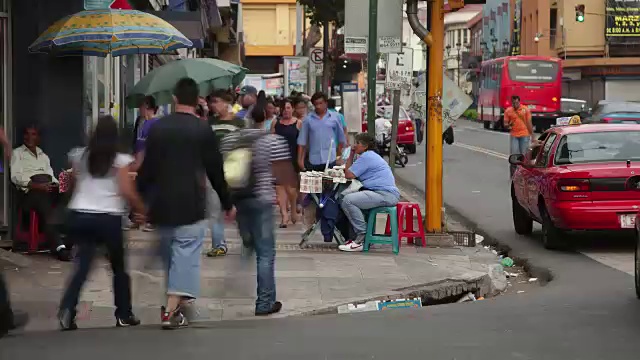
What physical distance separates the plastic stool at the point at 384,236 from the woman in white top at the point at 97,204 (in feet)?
17.2

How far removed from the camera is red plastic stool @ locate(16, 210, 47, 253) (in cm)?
1321

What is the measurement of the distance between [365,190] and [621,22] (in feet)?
213

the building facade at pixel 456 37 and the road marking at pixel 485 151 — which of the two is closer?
the road marking at pixel 485 151

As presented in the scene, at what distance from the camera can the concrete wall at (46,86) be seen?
13914 mm

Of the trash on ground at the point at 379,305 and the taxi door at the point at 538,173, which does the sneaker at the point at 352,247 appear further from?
the trash on ground at the point at 379,305

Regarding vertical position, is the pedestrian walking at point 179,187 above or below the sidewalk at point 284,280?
above

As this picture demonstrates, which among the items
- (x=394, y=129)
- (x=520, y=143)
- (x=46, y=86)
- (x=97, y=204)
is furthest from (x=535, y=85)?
(x=97, y=204)

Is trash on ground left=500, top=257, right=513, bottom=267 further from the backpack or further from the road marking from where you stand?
the road marking

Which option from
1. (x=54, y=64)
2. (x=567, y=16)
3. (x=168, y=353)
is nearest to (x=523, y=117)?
(x=54, y=64)

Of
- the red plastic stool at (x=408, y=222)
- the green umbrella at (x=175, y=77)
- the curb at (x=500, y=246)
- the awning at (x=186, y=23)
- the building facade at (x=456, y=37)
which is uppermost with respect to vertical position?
the building facade at (x=456, y=37)

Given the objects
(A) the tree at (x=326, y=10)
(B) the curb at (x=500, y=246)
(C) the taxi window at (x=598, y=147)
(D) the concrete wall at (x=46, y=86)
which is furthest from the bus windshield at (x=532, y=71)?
(D) the concrete wall at (x=46, y=86)

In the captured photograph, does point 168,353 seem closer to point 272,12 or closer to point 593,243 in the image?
point 593,243

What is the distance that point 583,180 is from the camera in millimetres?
13992

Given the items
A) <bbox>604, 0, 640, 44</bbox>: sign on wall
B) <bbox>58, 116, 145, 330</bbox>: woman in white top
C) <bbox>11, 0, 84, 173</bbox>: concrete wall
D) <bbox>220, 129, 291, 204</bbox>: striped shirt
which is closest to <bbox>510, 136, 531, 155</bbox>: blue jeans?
<bbox>11, 0, 84, 173</bbox>: concrete wall
